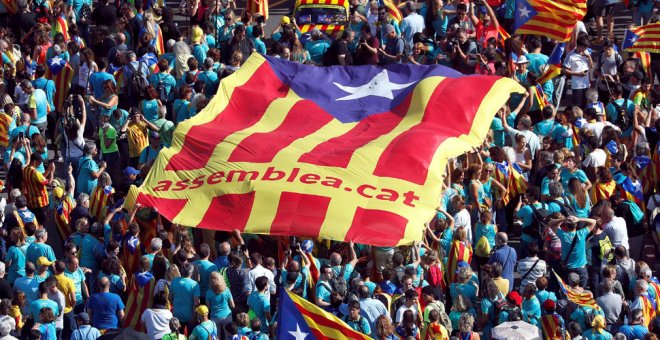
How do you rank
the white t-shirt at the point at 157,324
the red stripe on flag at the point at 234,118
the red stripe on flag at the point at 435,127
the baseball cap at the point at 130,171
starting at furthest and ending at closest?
the baseball cap at the point at 130,171
the red stripe on flag at the point at 234,118
the red stripe on flag at the point at 435,127
the white t-shirt at the point at 157,324

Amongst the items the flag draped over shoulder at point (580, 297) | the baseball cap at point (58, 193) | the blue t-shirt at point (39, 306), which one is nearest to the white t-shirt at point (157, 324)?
the blue t-shirt at point (39, 306)

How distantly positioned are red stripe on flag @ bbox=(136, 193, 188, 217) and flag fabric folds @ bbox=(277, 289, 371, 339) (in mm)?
5113

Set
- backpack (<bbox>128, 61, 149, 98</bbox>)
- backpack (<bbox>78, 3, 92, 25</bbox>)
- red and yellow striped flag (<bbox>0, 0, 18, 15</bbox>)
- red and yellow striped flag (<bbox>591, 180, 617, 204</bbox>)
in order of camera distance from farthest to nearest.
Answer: red and yellow striped flag (<bbox>0, 0, 18, 15</bbox>), backpack (<bbox>78, 3, 92, 25</bbox>), backpack (<bbox>128, 61, 149, 98</bbox>), red and yellow striped flag (<bbox>591, 180, 617, 204</bbox>)

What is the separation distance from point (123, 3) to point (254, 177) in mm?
7700

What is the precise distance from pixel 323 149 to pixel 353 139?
0.61 metres

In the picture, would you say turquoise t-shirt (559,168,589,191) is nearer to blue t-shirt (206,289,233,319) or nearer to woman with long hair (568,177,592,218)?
woman with long hair (568,177,592,218)

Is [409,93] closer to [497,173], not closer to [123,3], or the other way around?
[497,173]

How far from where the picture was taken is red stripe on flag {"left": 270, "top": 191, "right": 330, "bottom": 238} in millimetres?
25984

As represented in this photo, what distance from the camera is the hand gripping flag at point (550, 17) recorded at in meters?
31.3

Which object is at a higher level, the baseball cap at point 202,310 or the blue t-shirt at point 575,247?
the baseball cap at point 202,310

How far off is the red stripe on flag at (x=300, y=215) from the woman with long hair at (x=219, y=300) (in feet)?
4.90

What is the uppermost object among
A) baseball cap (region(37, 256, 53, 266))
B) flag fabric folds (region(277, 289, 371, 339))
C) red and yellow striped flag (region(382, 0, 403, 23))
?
flag fabric folds (region(277, 289, 371, 339))

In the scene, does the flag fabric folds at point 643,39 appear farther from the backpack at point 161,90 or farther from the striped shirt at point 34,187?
the striped shirt at point 34,187

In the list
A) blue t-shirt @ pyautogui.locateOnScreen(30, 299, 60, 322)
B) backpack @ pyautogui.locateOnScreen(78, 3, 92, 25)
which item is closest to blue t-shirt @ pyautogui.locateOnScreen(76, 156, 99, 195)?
blue t-shirt @ pyautogui.locateOnScreen(30, 299, 60, 322)
